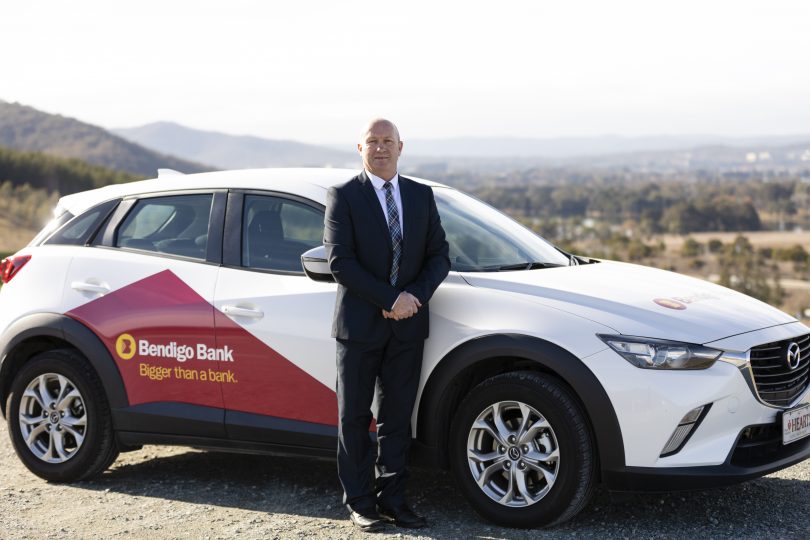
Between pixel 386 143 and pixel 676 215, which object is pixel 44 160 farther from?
pixel 386 143

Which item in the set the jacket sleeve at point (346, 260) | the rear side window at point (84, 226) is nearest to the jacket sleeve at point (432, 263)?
the jacket sleeve at point (346, 260)

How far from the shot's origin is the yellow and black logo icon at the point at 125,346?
5.14m

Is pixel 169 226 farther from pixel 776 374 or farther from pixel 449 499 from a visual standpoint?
pixel 776 374

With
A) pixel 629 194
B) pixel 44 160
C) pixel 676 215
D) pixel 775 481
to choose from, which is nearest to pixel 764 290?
pixel 676 215

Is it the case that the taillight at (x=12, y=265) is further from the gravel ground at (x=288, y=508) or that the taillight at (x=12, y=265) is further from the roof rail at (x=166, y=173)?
the gravel ground at (x=288, y=508)

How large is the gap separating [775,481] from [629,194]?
109 metres

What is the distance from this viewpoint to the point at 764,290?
2394 inches

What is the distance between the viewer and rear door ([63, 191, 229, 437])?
4965 mm

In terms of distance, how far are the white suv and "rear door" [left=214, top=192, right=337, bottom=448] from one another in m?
0.01

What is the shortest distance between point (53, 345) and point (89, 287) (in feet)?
1.66

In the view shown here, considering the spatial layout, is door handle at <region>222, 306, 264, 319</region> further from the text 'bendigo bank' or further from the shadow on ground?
the shadow on ground

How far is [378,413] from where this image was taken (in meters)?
4.50

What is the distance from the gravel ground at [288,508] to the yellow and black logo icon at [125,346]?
756 millimetres

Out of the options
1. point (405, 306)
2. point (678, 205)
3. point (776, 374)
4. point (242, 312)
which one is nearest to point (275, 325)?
point (242, 312)
